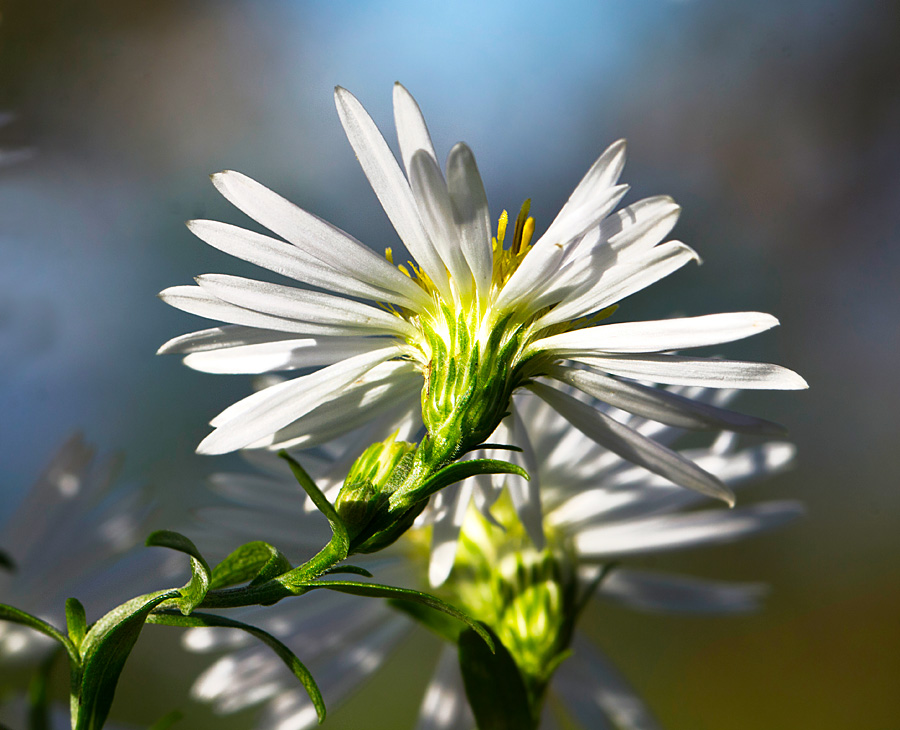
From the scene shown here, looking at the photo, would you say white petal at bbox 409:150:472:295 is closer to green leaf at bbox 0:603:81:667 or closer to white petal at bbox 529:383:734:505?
white petal at bbox 529:383:734:505

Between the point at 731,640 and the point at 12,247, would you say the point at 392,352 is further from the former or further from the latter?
the point at 731,640

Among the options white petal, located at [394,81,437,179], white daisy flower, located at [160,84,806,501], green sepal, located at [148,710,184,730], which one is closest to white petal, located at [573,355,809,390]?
white daisy flower, located at [160,84,806,501]

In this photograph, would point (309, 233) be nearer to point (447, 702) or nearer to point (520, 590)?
point (520, 590)

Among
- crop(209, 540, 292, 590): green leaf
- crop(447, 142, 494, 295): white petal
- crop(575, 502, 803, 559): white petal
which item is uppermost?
crop(447, 142, 494, 295): white petal

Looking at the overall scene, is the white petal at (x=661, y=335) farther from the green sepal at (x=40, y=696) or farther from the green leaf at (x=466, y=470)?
the green sepal at (x=40, y=696)

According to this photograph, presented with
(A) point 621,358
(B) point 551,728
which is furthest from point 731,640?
(A) point 621,358

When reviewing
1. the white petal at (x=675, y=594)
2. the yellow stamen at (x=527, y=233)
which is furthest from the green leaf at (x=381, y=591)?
the white petal at (x=675, y=594)
